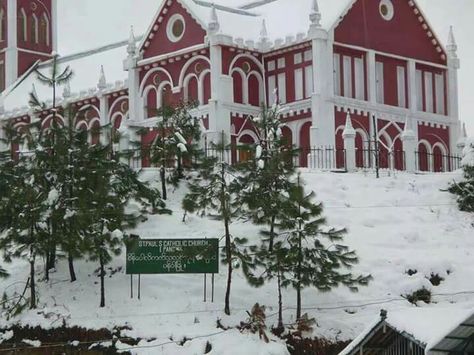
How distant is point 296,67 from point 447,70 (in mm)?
9304

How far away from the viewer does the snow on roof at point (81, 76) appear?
6469cm

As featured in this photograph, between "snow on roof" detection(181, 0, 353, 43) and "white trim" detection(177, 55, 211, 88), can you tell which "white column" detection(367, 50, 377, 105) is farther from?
"white trim" detection(177, 55, 211, 88)

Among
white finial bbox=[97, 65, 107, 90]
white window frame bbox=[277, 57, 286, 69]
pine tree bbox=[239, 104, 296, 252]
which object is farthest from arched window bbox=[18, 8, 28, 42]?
pine tree bbox=[239, 104, 296, 252]

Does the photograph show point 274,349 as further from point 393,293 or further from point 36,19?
point 36,19

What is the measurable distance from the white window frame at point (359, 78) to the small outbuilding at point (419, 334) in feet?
90.6

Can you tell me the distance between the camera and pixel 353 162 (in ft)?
157

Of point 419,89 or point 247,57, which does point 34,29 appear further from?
point 419,89

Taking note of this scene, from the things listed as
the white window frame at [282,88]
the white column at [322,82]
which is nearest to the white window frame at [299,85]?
the white window frame at [282,88]

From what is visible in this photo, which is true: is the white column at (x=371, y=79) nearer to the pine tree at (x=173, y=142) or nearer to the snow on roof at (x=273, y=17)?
the snow on roof at (x=273, y=17)

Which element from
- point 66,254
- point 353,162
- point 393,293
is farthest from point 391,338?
point 353,162

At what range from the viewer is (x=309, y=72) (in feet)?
175

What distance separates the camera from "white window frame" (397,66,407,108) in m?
56.6

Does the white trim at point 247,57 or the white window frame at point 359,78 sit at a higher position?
the white trim at point 247,57

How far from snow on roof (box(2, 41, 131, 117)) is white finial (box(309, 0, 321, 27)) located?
13657 millimetres
